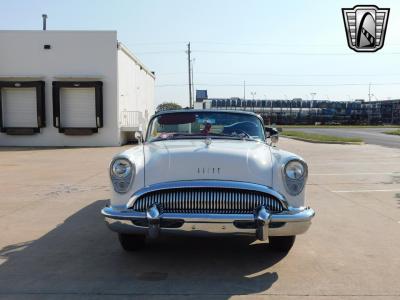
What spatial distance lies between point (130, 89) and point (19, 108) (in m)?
6.87

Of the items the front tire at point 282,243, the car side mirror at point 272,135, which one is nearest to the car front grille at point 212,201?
the front tire at point 282,243

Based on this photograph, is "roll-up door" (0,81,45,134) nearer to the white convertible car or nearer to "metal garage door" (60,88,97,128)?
"metal garage door" (60,88,97,128)

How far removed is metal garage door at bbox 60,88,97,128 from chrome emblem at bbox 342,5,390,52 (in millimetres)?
13985

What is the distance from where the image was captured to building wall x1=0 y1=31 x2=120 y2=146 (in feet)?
77.1

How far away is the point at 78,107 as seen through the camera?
77.7 ft

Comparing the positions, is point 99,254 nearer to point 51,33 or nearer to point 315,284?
point 315,284

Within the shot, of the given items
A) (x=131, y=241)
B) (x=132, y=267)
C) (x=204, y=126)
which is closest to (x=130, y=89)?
Result: (x=204, y=126)

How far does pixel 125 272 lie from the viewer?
4.52m

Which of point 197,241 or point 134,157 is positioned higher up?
point 134,157

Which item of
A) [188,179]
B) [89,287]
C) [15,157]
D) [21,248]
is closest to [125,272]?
[89,287]

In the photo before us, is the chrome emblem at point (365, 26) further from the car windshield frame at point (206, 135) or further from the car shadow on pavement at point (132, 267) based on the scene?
the car shadow on pavement at point (132, 267)

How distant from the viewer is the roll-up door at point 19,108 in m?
23.4

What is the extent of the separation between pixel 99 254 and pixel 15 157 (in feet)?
45.0

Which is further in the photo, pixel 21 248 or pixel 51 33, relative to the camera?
pixel 51 33
